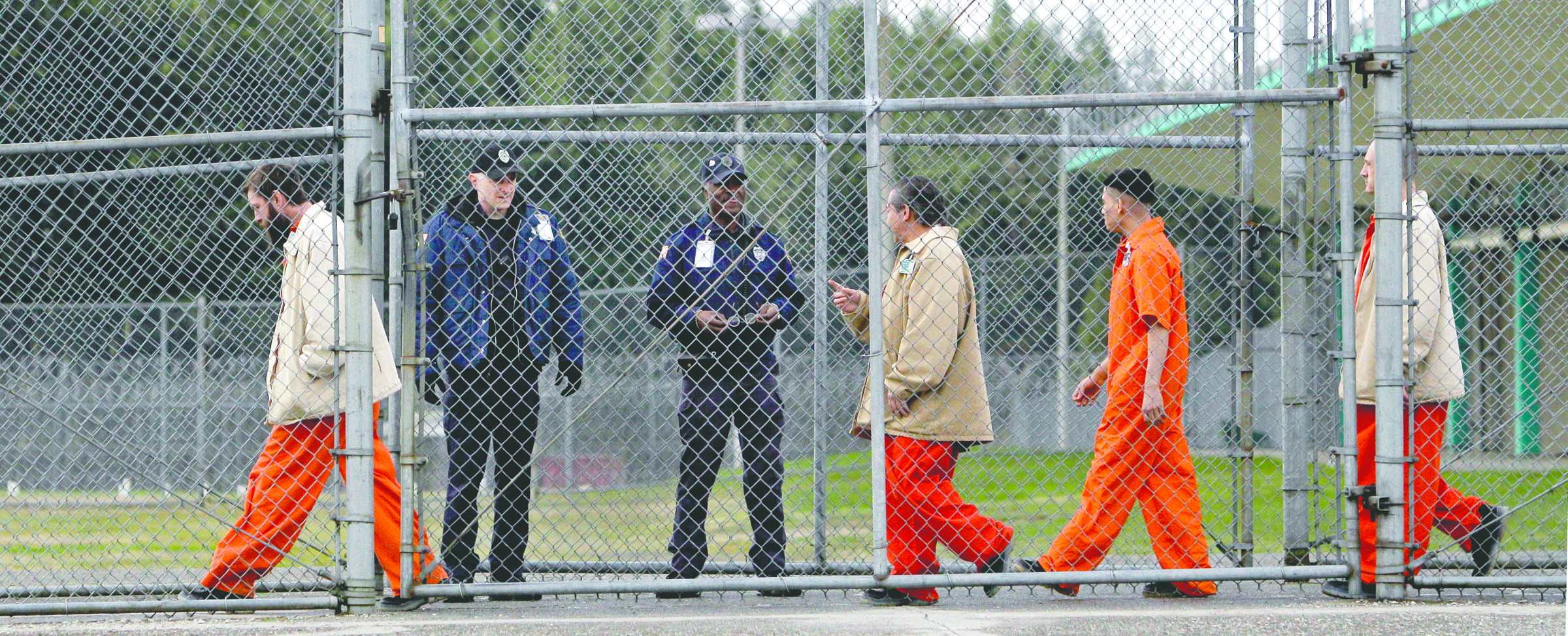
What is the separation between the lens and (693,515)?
5.28m

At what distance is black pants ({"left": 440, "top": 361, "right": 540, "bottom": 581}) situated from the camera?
520 cm

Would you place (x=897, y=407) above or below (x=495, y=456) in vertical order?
above

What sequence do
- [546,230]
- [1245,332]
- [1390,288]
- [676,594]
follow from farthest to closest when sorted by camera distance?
[1245,332], [546,230], [676,594], [1390,288]

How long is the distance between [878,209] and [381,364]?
6.37 feet

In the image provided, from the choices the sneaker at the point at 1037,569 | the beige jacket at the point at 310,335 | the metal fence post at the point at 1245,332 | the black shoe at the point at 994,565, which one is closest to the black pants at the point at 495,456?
the beige jacket at the point at 310,335

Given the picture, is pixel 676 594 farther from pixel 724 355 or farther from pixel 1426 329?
pixel 1426 329

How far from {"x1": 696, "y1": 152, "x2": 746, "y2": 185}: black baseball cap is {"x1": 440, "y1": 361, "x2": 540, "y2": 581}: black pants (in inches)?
40.6

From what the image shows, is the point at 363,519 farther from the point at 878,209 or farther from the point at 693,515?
the point at 878,209

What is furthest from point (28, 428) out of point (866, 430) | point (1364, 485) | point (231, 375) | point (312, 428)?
point (1364, 485)

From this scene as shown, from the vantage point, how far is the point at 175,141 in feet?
14.8

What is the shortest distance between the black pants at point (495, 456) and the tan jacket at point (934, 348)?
4.43 ft

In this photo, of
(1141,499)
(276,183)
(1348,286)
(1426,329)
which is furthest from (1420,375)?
(276,183)

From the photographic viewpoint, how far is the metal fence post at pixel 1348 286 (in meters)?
4.59

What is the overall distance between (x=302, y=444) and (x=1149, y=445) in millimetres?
3109
